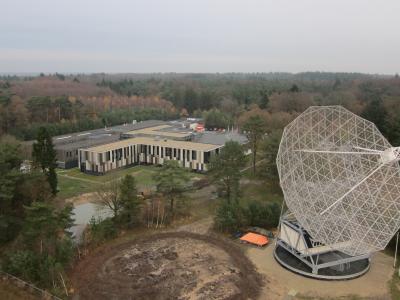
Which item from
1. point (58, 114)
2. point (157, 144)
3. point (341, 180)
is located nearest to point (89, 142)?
point (157, 144)

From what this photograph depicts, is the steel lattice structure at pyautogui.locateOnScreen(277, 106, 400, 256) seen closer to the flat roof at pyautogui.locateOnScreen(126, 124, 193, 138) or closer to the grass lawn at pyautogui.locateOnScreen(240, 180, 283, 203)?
the grass lawn at pyautogui.locateOnScreen(240, 180, 283, 203)

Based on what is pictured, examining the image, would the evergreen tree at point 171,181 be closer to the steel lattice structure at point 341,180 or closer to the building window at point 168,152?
the steel lattice structure at point 341,180

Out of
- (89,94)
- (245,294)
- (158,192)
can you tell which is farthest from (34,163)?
(89,94)

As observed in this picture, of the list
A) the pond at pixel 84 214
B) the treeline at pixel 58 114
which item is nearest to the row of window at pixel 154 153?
the pond at pixel 84 214

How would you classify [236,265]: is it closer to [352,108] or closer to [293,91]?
[352,108]

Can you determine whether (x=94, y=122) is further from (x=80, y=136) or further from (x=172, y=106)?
(x=172, y=106)
